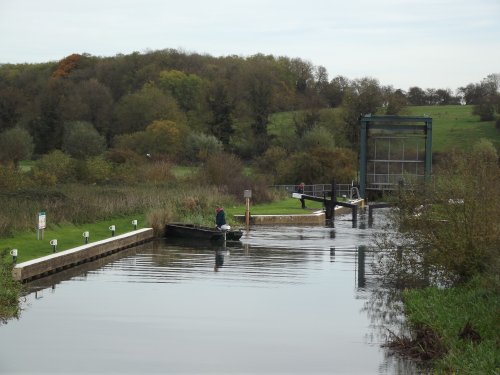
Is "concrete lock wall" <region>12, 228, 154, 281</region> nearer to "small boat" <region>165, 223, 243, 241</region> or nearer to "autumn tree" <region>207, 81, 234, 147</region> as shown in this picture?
"small boat" <region>165, 223, 243, 241</region>

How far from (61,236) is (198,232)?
673cm

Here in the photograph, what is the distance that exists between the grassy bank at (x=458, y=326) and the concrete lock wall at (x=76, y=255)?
8.99 meters

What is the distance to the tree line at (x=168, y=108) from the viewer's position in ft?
257

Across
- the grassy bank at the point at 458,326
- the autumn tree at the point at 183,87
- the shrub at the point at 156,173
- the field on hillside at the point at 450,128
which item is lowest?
the grassy bank at the point at 458,326

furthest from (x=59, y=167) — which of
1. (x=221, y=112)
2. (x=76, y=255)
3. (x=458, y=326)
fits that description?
(x=458, y=326)

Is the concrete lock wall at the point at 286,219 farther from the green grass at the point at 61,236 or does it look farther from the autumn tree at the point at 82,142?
the autumn tree at the point at 82,142

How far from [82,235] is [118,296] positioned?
9.47 meters

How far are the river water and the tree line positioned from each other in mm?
42073

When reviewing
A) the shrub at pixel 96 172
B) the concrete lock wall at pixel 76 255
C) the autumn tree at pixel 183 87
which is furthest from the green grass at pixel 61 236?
the autumn tree at pixel 183 87

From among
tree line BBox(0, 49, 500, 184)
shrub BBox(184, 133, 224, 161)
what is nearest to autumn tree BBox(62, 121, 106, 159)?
tree line BBox(0, 49, 500, 184)

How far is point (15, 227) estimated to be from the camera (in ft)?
94.1

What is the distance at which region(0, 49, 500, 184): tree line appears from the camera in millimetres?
78312

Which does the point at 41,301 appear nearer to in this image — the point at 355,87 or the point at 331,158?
the point at 331,158

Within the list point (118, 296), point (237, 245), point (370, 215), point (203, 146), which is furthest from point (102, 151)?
point (118, 296)
